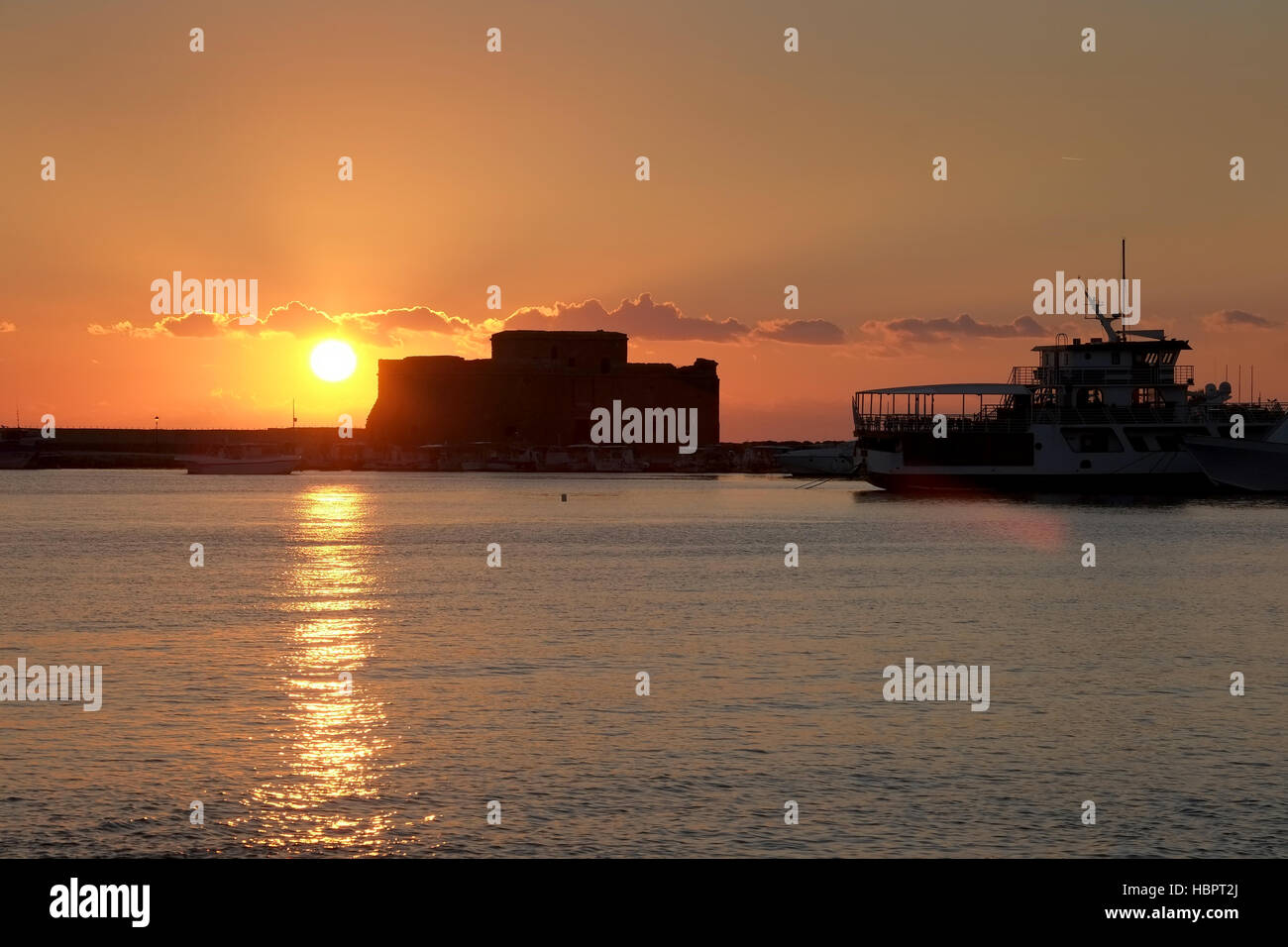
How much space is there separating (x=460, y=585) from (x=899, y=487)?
213ft

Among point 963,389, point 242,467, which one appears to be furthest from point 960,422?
point 242,467

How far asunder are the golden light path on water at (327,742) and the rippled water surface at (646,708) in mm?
72

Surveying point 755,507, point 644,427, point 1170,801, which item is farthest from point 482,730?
point 644,427

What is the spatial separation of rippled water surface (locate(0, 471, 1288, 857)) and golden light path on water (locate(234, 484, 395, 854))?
72 millimetres

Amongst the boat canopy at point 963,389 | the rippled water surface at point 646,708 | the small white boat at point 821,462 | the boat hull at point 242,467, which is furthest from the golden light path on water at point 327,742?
the boat hull at point 242,467

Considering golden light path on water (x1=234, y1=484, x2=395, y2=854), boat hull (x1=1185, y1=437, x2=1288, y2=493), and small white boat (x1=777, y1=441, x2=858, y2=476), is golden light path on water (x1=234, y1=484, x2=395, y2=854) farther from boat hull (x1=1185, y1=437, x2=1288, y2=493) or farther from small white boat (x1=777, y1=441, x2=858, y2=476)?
small white boat (x1=777, y1=441, x2=858, y2=476)

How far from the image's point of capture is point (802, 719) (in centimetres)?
2077

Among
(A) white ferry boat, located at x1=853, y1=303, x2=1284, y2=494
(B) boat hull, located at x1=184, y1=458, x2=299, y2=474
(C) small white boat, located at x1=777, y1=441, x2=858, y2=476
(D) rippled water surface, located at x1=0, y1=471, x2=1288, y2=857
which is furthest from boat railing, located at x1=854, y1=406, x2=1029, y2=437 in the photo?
(B) boat hull, located at x1=184, y1=458, x2=299, y2=474

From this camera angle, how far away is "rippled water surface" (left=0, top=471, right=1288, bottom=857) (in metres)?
15.0

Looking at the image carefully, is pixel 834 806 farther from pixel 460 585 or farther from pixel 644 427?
pixel 644 427

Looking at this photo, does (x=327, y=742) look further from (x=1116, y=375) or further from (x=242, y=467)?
(x=242, y=467)

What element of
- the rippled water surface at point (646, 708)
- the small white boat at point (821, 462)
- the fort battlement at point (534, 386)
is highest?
the fort battlement at point (534, 386)

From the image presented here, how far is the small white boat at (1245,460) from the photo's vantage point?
313ft

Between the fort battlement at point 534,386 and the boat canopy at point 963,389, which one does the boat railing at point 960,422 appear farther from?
the fort battlement at point 534,386
